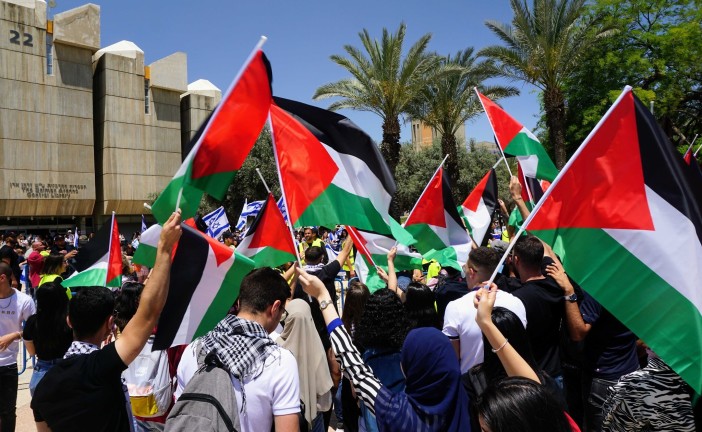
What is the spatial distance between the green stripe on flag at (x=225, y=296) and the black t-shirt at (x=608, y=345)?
2.49 metres

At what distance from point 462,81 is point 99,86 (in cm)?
2948

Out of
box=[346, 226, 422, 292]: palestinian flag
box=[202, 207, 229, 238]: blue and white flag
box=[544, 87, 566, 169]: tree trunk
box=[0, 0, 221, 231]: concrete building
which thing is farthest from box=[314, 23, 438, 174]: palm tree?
box=[0, 0, 221, 231]: concrete building

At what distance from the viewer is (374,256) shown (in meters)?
5.30

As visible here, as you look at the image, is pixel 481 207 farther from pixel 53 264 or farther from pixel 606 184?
pixel 53 264

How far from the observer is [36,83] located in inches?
1321

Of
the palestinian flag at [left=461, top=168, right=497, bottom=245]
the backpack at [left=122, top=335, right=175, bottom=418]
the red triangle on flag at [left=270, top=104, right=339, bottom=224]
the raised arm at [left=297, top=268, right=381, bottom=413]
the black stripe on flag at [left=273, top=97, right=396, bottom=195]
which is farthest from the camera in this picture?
the palestinian flag at [left=461, top=168, right=497, bottom=245]

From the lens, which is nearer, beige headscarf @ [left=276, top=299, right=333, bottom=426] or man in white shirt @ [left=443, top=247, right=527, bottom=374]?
man in white shirt @ [left=443, top=247, right=527, bottom=374]

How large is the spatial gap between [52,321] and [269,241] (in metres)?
1.79

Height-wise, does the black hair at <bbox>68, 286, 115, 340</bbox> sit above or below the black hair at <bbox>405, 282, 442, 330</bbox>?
above

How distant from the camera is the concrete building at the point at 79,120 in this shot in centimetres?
3288

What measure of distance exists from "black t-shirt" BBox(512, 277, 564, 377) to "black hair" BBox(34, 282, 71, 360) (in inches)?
136

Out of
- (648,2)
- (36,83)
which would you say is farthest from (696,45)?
(36,83)

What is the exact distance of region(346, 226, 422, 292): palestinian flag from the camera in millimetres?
5141

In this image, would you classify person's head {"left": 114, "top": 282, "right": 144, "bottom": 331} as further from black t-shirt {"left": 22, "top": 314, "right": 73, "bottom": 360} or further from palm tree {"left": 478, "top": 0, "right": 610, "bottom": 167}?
palm tree {"left": 478, "top": 0, "right": 610, "bottom": 167}
